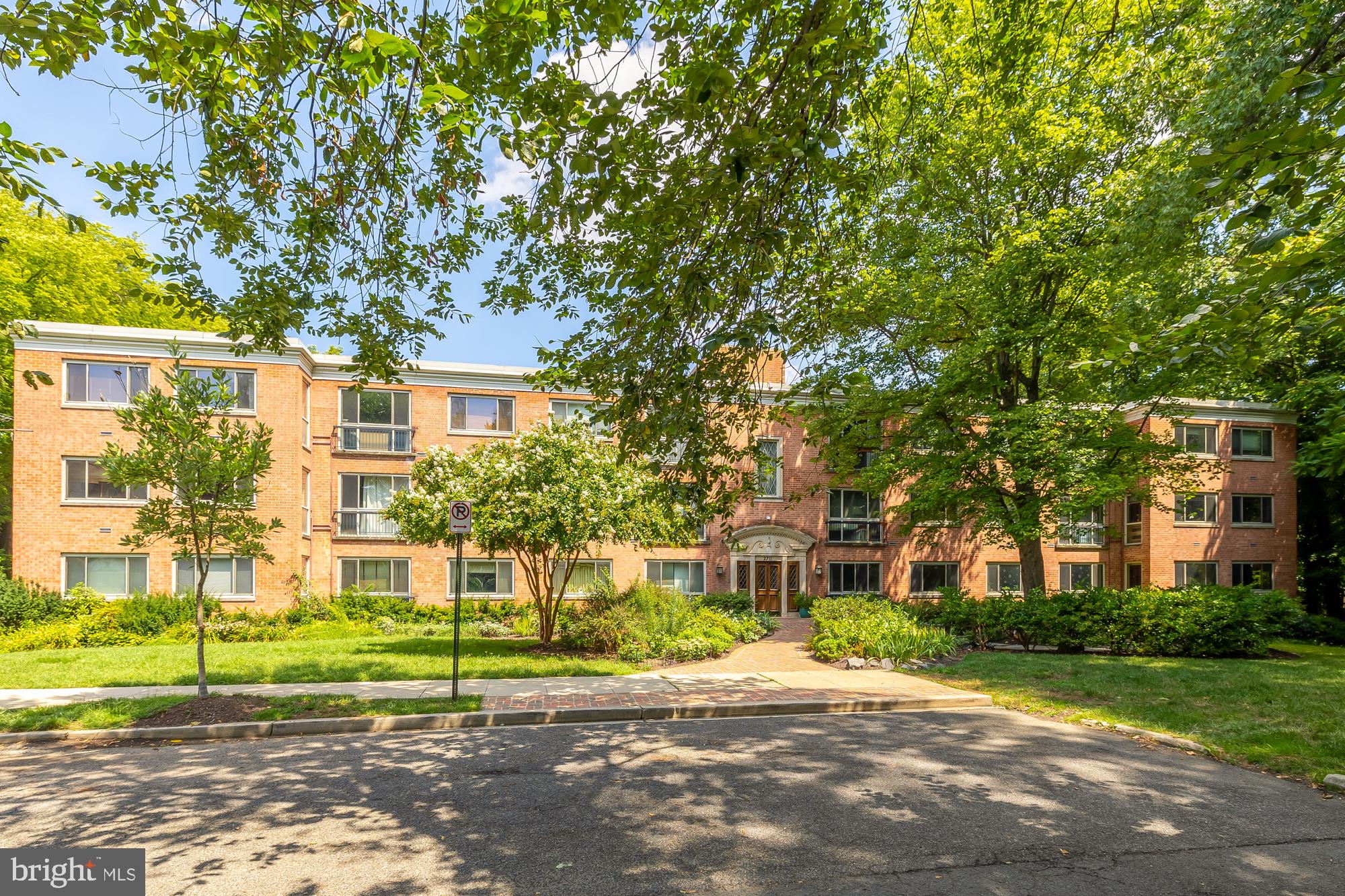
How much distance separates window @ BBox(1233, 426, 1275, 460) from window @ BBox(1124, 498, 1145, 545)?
→ 471 cm

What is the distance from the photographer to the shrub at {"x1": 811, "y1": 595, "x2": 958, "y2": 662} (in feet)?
46.1

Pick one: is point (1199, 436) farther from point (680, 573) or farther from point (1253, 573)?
point (680, 573)

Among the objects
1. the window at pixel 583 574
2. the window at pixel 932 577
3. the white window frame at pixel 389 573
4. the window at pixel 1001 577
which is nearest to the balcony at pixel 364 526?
the white window frame at pixel 389 573

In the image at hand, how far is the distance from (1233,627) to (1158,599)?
1.66 metres

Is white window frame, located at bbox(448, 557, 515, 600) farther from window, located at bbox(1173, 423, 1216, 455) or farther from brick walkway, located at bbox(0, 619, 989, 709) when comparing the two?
window, located at bbox(1173, 423, 1216, 455)

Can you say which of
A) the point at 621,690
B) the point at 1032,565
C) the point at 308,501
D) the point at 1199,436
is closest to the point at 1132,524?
the point at 1199,436

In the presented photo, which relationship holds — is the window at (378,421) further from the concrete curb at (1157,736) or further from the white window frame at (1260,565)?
the white window frame at (1260,565)

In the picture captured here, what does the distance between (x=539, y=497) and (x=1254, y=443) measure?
3117 cm

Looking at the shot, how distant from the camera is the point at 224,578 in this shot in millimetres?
21203

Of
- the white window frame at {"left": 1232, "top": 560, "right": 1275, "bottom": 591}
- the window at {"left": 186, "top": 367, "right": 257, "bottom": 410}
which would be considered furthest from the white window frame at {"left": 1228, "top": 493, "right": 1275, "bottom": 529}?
the window at {"left": 186, "top": 367, "right": 257, "bottom": 410}

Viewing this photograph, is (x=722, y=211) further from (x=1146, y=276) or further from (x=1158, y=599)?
(x=1158, y=599)

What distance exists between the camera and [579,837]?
5234 mm

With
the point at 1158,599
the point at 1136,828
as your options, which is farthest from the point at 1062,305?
the point at 1136,828

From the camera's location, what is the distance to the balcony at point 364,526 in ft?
78.4
